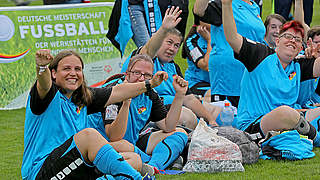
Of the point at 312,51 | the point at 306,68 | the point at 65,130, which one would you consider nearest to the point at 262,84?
the point at 306,68

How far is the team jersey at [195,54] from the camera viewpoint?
7230 millimetres

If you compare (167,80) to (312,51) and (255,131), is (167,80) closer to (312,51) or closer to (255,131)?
(255,131)

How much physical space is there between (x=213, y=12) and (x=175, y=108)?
1.46 meters

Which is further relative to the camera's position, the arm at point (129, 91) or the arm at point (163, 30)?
the arm at point (163, 30)

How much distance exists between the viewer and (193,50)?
726cm

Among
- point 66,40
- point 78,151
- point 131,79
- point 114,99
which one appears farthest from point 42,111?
point 66,40

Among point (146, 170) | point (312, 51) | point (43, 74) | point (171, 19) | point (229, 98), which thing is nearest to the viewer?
point (43, 74)

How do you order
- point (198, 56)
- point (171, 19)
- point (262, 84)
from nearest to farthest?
point (171, 19) → point (262, 84) → point (198, 56)

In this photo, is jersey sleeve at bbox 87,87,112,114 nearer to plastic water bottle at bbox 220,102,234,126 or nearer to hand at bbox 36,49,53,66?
hand at bbox 36,49,53,66

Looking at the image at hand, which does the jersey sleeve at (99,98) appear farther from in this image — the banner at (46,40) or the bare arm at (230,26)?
the banner at (46,40)

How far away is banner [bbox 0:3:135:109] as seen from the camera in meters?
8.45

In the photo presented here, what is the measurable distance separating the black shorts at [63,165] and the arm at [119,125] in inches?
31.3

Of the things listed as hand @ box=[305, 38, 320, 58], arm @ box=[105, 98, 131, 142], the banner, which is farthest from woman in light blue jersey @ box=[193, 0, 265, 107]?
the banner

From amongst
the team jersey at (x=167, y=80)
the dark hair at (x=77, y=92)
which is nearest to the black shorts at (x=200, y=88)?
the team jersey at (x=167, y=80)
